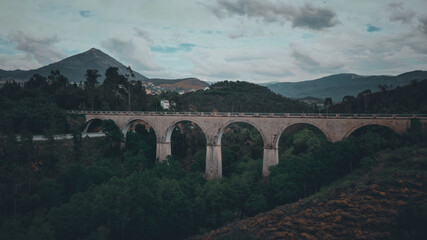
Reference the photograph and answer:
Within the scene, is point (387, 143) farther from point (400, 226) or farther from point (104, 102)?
point (104, 102)

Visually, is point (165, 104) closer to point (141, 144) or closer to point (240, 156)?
point (141, 144)

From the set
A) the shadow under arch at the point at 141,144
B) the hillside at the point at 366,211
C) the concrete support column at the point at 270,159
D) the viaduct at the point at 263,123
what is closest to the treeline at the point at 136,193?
the concrete support column at the point at 270,159

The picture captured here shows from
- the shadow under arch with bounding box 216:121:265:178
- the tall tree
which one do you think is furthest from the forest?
the tall tree

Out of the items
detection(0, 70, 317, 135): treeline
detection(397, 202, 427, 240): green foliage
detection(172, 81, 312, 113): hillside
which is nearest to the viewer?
detection(397, 202, 427, 240): green foliage

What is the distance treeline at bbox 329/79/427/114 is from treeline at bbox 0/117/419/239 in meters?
15.3

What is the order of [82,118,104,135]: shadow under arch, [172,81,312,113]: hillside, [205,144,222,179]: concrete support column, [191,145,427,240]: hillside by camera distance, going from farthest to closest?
[172,81,312,113]: hillside
[82,118,104,135]: shadow under arch
[205,144,222,179]: concrete support column
[191,145,427,240]: hillside

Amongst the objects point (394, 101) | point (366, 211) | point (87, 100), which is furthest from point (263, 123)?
point (87, 100)

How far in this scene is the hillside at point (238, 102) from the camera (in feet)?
328

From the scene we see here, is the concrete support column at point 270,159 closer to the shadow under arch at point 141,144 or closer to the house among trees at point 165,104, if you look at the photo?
the shadow under arch at point 141,144

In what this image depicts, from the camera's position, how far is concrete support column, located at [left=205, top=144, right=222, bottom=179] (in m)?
45.4

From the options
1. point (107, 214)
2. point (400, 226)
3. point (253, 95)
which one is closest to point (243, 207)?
point (107, 214)

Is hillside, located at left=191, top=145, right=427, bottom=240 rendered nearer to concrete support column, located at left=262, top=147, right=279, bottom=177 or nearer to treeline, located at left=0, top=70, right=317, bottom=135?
concrete support column, located at left=262, top=147, right=279, bottom=177

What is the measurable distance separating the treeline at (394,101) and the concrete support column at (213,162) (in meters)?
32.9

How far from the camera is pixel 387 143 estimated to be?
3394cm
